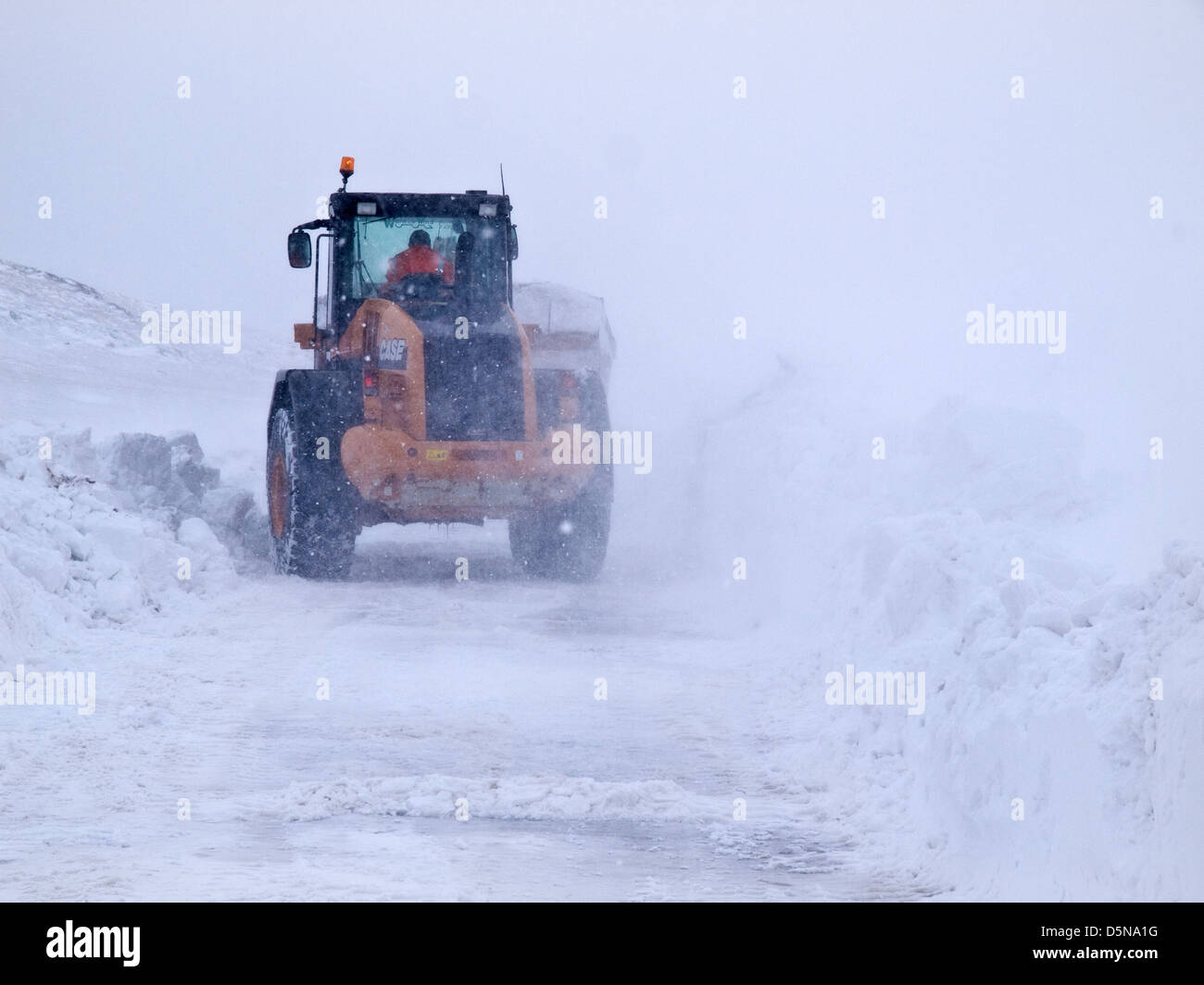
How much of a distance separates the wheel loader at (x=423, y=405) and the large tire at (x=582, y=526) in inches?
0.5

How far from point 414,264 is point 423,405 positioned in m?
1.41

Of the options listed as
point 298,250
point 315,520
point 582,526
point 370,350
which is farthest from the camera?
point 582,526

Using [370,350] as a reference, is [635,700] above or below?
below

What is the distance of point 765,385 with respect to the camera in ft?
54.6

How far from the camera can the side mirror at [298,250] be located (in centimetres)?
1110

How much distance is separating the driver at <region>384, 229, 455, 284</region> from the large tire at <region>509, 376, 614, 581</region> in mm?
1584

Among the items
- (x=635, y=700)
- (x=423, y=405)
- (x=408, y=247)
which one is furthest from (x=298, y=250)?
(x=635, y=700)

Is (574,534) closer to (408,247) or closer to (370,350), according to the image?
(370,350)

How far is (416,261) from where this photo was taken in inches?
451

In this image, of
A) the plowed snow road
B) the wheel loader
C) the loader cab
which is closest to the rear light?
the wheel loader

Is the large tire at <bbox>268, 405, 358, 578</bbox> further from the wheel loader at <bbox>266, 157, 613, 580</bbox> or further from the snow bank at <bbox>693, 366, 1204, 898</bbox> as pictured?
the snow bank at <bbox>693, 366, 1204, 898</bbox>

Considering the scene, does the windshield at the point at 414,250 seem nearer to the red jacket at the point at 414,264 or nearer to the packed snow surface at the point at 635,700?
the red jacket at the point at 414,264

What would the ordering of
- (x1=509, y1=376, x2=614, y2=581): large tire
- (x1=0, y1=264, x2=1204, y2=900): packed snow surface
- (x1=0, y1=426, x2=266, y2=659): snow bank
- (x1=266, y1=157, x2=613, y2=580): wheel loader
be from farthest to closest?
(x1=509, y1=376, x2=614, y2=581): large tire
(x1=266, y1=157, x2=613, y2=580): wheel loader
(x1=0, y1=426, x2=266, y2=659): snow bank
(x1=0, y1=264, x2=1204, y2=900): packed snow surface

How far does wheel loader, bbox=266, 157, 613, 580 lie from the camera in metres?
10.6
